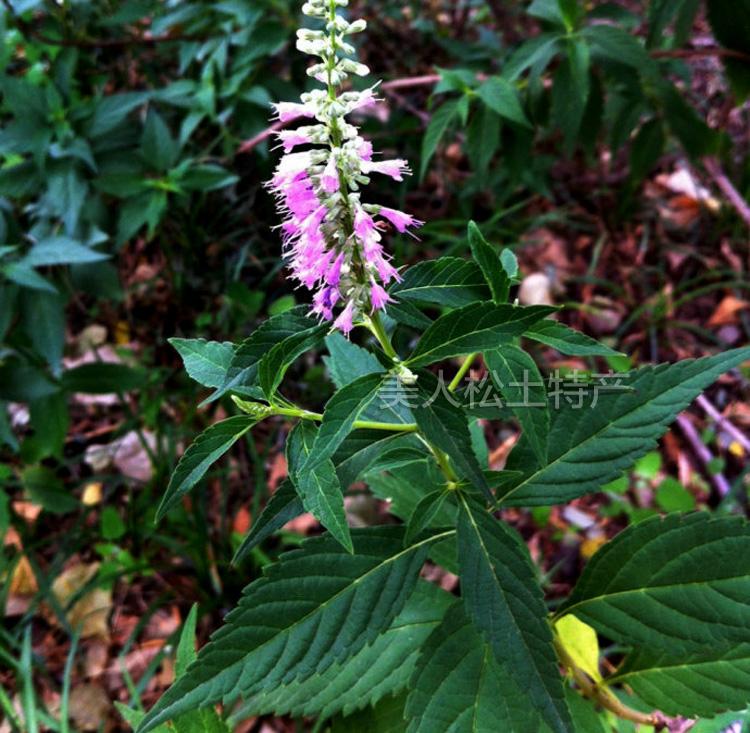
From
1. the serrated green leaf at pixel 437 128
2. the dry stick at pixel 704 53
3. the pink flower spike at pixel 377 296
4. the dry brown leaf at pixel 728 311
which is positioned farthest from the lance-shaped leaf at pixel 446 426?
the dry brown leaf at pixel 728 311

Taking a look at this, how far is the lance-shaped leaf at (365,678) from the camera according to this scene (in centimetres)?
127

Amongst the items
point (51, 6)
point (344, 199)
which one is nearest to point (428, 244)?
point (51, 6)

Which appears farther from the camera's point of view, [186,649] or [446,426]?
Answer: [186,649]

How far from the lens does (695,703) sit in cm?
120

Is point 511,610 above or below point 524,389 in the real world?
below

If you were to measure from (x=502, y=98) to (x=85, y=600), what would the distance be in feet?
7.12

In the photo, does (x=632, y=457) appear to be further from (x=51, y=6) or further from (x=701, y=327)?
(x=51, y=6)

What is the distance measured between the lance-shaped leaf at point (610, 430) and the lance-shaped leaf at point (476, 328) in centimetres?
39

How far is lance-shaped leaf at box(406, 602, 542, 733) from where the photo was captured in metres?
1.10

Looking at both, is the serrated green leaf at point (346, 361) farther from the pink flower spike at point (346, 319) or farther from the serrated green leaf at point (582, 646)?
the serrated green leaf at point (582, 646)

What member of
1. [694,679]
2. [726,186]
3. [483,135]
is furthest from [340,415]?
[726,186]

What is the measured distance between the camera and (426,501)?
1.09m

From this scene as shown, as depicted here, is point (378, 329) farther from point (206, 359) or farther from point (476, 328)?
point (206, 359)

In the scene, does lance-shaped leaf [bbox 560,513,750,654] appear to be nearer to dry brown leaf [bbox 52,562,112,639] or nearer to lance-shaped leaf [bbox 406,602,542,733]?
lance-shaped leaf [bbox 406,602,542,733]
